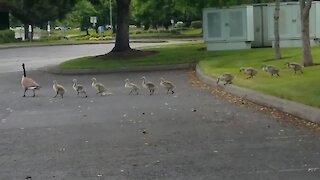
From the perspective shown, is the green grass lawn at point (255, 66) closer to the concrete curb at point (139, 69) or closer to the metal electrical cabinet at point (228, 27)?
the concrete curb at point (139, 69)

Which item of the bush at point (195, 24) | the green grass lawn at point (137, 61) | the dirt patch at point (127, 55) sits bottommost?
the green grass lawn at point (137, 61)

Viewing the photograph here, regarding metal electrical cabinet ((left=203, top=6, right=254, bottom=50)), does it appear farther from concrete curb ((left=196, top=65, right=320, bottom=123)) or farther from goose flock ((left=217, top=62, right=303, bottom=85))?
concrete curb ((left=196, top=65, right=320, bottom=123))

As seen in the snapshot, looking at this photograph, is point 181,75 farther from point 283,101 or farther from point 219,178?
point 219,178

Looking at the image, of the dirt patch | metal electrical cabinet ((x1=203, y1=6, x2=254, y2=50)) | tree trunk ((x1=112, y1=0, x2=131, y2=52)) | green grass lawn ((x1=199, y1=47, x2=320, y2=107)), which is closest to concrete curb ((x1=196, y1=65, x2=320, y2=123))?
green grass lawn ((x1=199, y1=47, x2=320, y2=107))

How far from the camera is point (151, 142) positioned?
34.2ft

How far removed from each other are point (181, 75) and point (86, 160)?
16.1 meters

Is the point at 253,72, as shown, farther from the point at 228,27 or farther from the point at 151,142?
the point at 228,27

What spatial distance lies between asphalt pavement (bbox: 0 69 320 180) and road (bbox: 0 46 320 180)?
1 centimetres

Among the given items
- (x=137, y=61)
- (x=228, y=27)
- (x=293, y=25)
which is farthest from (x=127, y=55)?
(x=293, y=25)

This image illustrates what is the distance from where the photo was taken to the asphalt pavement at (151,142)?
8.21 m

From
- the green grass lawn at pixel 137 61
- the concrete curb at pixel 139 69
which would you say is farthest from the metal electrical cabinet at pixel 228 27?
the concrete curb at pixel 139 69

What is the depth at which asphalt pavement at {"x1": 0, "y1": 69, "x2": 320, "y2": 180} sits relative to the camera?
821 cm

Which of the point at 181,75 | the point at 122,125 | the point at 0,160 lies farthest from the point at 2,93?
the point at 0,160

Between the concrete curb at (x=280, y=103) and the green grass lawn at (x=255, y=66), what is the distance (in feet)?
0.61
